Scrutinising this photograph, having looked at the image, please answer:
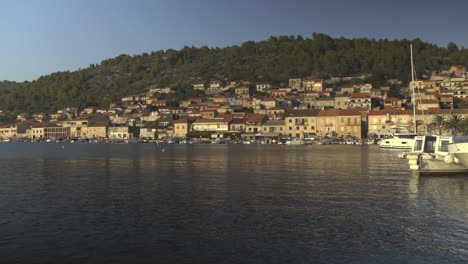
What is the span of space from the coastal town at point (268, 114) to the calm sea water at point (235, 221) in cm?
6934

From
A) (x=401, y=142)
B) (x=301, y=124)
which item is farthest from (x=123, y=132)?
(x=401, y=142)

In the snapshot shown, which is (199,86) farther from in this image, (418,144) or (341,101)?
(418,144)

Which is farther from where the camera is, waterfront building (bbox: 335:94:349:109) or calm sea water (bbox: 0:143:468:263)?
waterfront building (bbox: 335:94:349:109)

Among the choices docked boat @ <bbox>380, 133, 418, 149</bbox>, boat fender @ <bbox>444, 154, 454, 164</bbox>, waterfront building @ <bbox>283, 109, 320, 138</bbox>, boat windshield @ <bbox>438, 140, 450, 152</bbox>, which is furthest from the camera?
waterfront building @ <bbox>283, 109, 320, 138</bbox>

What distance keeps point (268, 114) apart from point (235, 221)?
386 feet

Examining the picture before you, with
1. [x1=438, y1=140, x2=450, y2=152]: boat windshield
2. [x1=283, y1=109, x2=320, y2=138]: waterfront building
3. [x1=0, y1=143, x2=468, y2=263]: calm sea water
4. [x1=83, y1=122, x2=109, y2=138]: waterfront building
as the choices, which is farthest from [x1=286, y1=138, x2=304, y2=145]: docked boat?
[x1=0, y1=143, x2=468, y2=263]: calm sea water

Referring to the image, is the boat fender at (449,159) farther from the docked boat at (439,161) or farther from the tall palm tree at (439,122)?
the tall palm tree at (439,122)

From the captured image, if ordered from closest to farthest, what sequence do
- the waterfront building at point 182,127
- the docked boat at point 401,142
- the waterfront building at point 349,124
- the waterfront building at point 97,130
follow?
the docked boat at point 401,142 → the waterfront building at point 349,124 → the waterfront building at point 182,127 → the waterfront building at point 97,130

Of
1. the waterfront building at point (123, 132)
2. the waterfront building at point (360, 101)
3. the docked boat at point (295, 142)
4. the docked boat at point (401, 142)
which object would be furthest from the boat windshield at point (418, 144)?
the waterfront building at point (123, 132)

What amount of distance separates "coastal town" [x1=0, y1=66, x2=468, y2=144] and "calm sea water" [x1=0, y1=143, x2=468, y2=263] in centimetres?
6934

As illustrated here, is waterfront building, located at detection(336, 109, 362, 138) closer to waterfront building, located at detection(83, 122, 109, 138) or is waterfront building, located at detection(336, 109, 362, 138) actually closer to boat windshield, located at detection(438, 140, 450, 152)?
waterfront building, located at detection(83, 122, 109, 138)

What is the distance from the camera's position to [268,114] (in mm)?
135250

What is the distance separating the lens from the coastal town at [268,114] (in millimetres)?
112000

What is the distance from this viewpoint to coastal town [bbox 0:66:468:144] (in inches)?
4409
